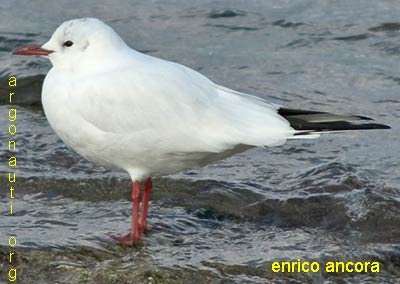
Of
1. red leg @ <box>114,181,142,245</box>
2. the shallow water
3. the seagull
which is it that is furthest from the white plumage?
the shallow water

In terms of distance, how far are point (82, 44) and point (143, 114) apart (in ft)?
2.11

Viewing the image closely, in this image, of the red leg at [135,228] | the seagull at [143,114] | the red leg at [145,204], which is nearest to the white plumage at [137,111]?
the seagull at [143,114]

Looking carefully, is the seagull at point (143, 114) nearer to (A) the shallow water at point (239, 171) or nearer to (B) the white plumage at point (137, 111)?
(B) the white plumage at point (137, 111)

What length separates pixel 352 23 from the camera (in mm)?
11336

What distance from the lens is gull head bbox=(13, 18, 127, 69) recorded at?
6273mm

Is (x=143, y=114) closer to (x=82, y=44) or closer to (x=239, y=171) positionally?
(x=82, y=44)

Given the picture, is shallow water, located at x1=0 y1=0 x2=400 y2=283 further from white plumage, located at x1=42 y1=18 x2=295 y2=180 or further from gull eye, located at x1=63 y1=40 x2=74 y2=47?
gull eye, located at x1=63 y1=40 x2=74 y2=47

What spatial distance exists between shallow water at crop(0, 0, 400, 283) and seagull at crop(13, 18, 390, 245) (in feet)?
1.76

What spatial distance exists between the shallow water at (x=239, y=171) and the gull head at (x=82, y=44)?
1112 mm

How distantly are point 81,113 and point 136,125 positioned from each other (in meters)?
0.35

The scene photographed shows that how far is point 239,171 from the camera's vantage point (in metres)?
7.89

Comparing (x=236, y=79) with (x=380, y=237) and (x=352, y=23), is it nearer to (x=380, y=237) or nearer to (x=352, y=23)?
(x=352, y=23)

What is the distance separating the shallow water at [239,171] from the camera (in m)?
6.06

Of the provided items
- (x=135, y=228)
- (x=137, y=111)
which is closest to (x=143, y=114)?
(x=137, y=111)
